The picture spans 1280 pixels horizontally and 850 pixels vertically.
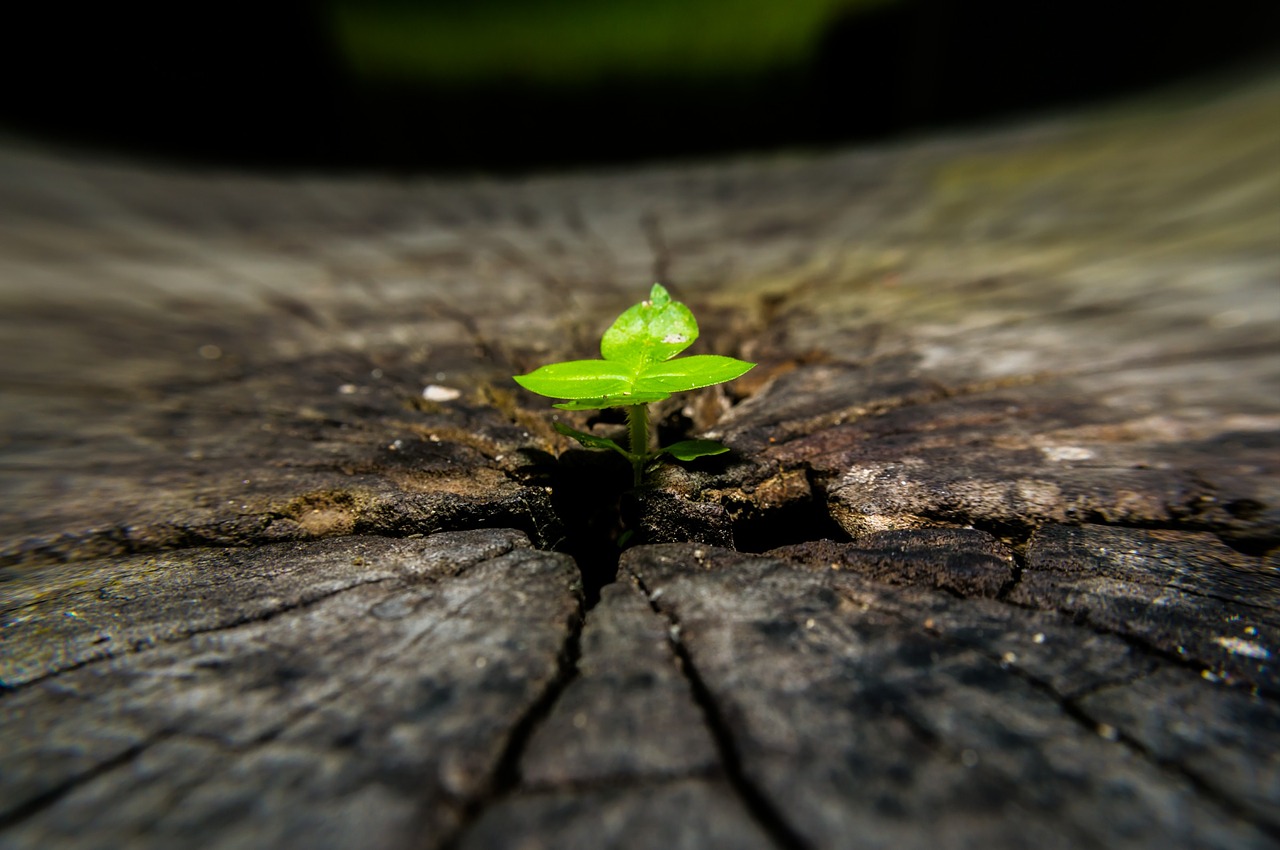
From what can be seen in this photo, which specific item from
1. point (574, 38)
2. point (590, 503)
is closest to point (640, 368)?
point (590, 503)

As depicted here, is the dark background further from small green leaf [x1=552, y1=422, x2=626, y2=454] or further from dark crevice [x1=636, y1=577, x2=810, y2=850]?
dark crevice [x1=636, y1=577, x2=810, y2=850]

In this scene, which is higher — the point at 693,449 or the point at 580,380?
the point at 580,380

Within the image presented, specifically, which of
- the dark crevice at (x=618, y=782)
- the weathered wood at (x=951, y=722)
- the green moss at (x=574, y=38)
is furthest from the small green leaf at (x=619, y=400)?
the green moss at (x=574, y=38)

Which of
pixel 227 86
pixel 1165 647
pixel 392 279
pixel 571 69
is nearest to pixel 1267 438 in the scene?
pixel 1165 647

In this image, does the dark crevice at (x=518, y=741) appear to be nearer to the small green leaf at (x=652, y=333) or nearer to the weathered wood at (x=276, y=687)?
the weathered wood at (x=276, y=687)

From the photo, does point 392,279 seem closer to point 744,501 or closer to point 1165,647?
point 744,501

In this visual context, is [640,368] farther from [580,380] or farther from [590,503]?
[590,503]

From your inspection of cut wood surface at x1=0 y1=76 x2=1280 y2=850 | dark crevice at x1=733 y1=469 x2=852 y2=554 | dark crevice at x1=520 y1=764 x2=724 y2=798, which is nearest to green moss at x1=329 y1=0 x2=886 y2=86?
cut wood surface at x1=0 y1=76 x2=1280 y2=850
